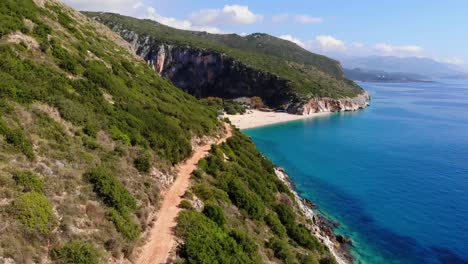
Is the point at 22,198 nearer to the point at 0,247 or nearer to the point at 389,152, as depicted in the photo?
the point at 0,247

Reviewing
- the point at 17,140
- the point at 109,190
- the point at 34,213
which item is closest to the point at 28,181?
the point at 34,213

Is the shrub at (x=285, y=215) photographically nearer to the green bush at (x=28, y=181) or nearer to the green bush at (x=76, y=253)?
the green bush at (x=76, y=253)

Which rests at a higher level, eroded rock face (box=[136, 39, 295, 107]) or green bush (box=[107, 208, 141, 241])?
eroded rock face (box=[136, 39, 295, 107])

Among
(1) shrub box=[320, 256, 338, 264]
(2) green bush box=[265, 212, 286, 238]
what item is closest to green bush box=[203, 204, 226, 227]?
(2) green bush box=[265, 212, 286, 238]

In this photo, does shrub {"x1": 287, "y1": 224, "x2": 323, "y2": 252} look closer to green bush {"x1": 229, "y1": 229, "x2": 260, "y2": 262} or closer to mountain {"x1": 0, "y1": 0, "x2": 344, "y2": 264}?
mountain {"x1": 0, "y1": 0, "x2": 344, "y2": 264}

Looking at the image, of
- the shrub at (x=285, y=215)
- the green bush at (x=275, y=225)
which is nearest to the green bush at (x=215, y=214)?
the green bush at (x=275, y=225)
